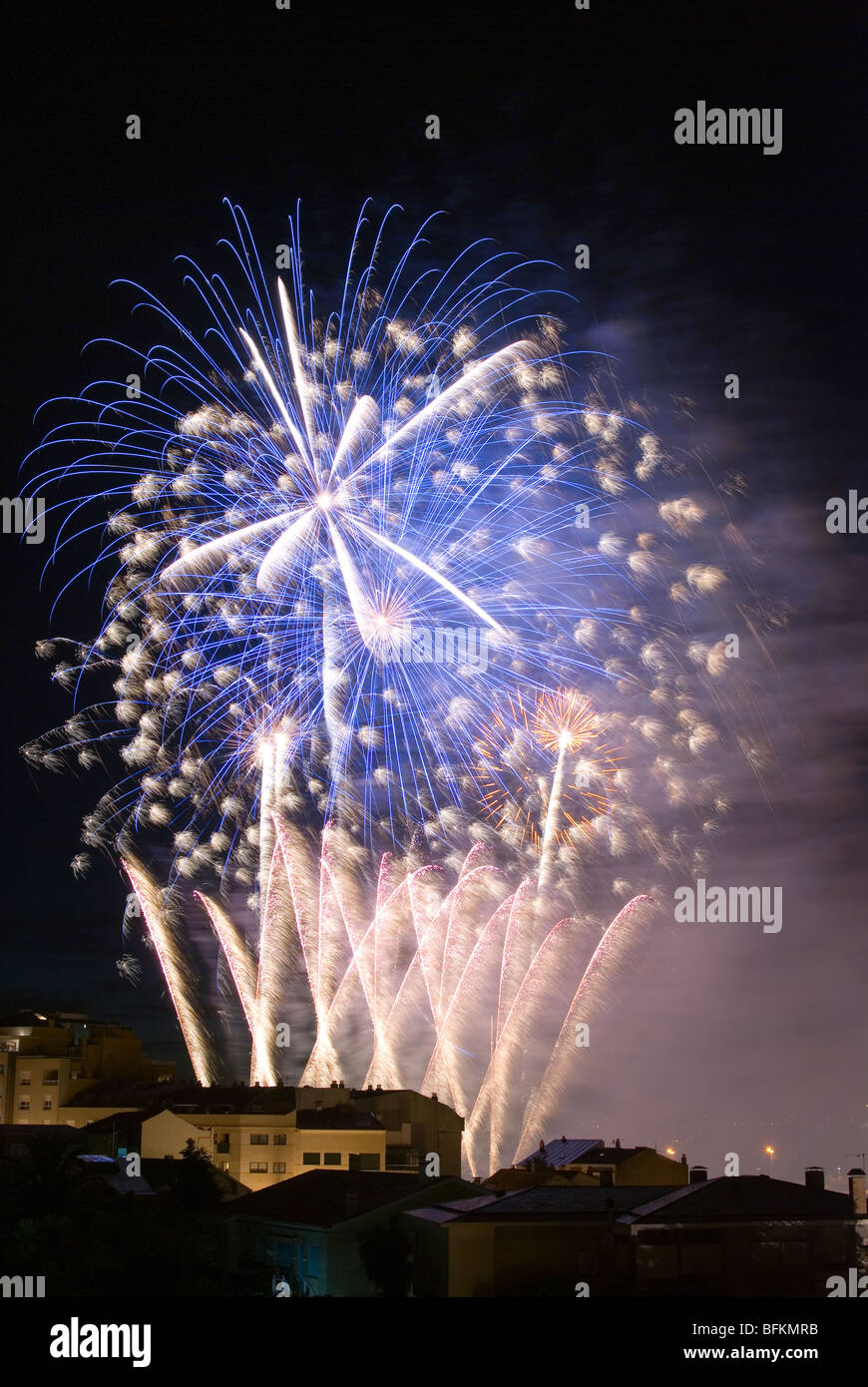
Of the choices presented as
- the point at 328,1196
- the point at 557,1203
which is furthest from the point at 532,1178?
the point at 557,1203

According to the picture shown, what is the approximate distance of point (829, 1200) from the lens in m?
30.2

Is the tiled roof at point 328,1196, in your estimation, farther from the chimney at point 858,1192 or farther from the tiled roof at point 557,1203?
the chimney at point 858,1192

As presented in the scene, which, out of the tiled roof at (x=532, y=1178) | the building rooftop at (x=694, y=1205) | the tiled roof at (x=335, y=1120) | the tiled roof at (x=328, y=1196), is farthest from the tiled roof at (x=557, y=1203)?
the tiled roof at (x=335, y=1120)

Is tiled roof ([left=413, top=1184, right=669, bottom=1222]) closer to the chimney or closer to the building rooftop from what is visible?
the building rooftop

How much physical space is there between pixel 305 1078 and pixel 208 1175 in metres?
4.30

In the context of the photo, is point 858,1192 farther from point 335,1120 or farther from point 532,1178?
point 335,1120

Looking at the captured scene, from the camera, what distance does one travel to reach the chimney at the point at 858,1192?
3008cm

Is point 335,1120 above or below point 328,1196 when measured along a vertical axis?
above

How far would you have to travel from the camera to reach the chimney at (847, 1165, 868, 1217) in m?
30.1

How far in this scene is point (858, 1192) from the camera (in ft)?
102

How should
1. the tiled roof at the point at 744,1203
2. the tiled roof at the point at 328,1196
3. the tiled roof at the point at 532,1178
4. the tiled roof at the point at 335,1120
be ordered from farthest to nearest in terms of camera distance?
1. the tiled roof at the point at 335,1120
2. the tiled roof at the point at 532,1178
3. the tiled roof at the point at 328,1196
4. the tiled roof at the point at 744,1203

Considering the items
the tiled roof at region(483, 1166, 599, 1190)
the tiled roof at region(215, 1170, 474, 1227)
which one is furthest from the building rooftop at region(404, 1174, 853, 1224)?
the tiled roof at region(483, 1166, 599, 1190)

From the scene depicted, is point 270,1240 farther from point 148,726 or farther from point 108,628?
point 108,628
